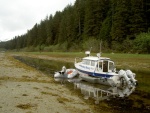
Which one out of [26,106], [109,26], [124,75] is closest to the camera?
[26,106]

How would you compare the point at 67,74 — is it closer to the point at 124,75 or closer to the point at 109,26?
the point at 124,75

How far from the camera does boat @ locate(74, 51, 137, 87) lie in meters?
24.0

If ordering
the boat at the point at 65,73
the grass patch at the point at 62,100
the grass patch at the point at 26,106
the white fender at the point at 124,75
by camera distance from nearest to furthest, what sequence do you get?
the grass patch at the point at 26,106 < the grass patch at the point at 62,100 < the white fender at the point at 124,75 < the boat at the point at 65,73

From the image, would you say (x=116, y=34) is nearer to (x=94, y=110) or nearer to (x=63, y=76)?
(x=63, y=76)

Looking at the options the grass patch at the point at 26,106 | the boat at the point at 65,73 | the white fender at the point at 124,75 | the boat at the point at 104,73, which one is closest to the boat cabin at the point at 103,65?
the boat at the point at 104,73

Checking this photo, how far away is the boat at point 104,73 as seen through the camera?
2403 centimetres

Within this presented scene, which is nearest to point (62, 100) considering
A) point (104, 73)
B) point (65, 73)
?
point (104, 73)

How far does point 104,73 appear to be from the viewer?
26.0m

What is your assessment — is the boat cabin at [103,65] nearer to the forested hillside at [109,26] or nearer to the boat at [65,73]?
the boat at [65,73]

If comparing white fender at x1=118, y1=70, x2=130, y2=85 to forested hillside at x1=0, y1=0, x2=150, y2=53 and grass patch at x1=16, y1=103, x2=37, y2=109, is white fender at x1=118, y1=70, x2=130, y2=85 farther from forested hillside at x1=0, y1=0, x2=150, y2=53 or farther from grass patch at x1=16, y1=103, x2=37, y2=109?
forested hillside at x1=0, y1=0, x2=150, y2=53

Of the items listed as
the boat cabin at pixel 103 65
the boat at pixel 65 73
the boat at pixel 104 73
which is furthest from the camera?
the boat at pixel 65 73

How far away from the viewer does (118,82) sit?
24.1 m

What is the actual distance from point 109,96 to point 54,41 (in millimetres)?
108818

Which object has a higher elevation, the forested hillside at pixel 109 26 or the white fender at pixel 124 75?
the forested hillside at pixel 109 26
